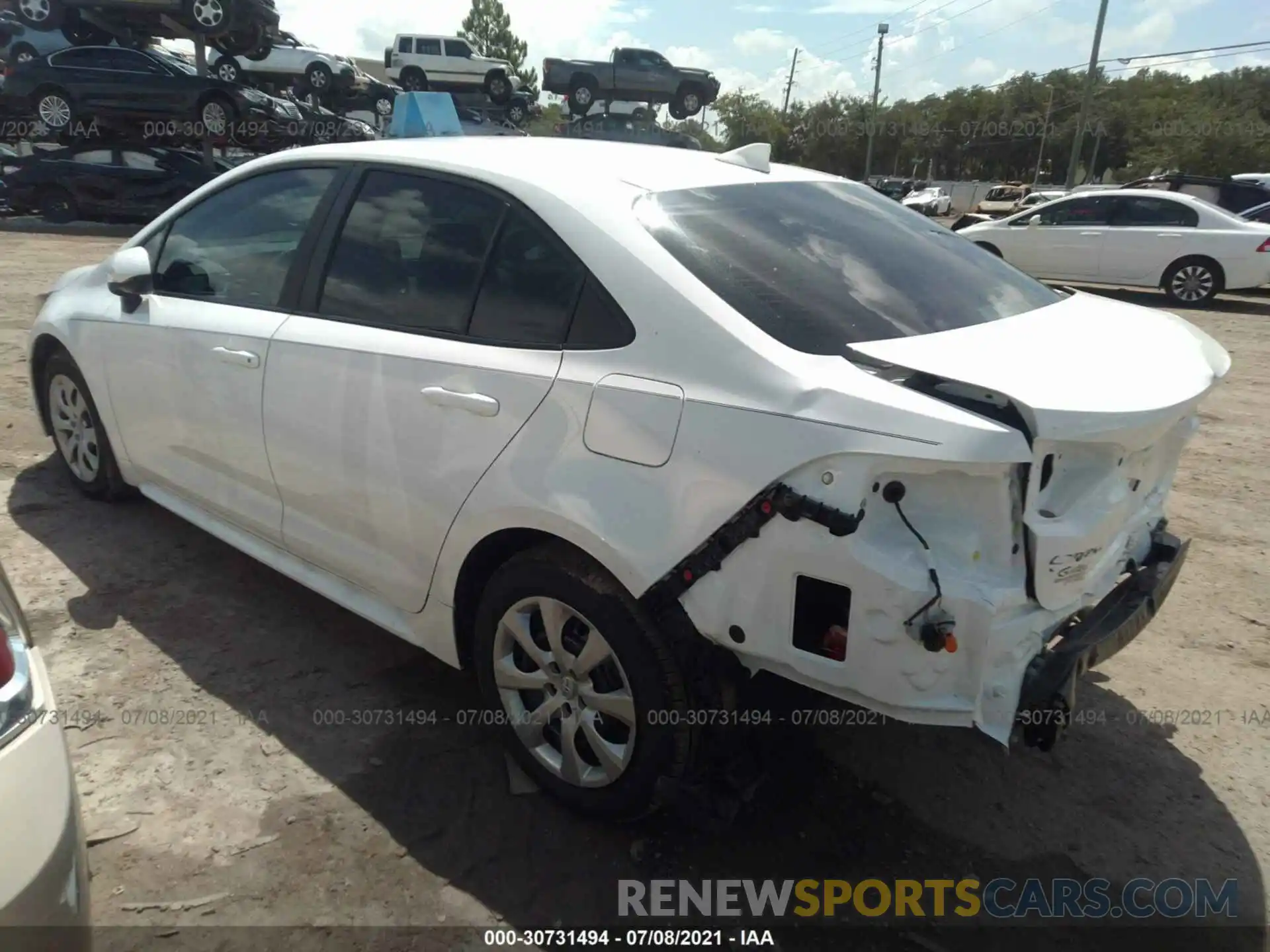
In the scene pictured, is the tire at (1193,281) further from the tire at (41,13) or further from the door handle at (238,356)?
the tire at (41,13)

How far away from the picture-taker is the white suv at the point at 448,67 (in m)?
26.8

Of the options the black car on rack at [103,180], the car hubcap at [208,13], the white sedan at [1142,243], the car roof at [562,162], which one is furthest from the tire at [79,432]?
→ the car hubcap at [208,13]

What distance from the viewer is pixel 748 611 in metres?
2.02

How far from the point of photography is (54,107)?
52.5ft

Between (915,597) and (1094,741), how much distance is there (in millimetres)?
1576

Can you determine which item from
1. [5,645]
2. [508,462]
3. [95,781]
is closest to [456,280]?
[508,462]

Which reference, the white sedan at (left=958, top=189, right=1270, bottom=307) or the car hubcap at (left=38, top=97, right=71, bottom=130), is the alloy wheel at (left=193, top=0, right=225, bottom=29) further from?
the white sedan at (left=958, top=189, right=1270, bottom=307)

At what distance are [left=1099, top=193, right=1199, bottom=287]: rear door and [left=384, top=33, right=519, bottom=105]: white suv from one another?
19.6 m

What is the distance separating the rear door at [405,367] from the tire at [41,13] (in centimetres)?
2019

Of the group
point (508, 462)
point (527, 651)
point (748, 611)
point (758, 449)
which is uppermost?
point (758, 449)

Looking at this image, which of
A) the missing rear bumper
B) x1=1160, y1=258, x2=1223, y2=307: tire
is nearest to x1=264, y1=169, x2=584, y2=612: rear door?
the missing rear bumper

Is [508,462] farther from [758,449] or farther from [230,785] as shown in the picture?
[230,785]

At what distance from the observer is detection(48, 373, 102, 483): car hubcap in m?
4.18

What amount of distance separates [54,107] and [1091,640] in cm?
1919
